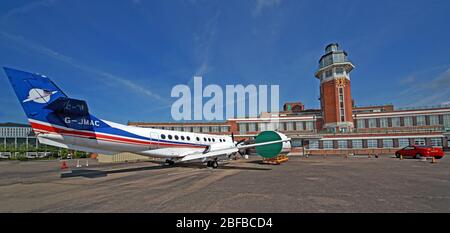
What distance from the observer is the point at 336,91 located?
5797 centimetres

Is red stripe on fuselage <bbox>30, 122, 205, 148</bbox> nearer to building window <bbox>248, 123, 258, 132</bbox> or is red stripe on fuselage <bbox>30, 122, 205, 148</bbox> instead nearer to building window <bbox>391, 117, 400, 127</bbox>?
building window <bbox>248, 123, 258, 132</bbox>

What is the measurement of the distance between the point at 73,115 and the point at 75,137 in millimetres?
1219

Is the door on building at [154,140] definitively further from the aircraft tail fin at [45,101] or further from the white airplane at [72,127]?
the aircraft tail fin at [45,101]

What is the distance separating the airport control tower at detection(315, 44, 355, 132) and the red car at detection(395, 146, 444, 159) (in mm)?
26830

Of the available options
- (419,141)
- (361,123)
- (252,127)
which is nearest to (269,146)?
(252,127)

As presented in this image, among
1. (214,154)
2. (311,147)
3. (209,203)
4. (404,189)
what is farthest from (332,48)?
(209,203)

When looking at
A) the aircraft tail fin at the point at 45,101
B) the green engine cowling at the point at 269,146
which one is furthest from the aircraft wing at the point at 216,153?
the aircraft tail fin at the point at 45,101

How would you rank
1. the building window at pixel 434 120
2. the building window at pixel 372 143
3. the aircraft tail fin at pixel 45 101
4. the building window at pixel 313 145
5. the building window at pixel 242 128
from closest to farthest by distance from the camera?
the aircraft tail fin at pixel 45 101, the building window at pixel 372 143, the building window at pixel 313 145, the building window at pixel 434 120, the building window at pixel 242 128

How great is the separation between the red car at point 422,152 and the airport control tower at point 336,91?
2683 centimetres

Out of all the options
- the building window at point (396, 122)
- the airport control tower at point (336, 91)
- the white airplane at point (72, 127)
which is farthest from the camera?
the airport control tower at point (336, 91)

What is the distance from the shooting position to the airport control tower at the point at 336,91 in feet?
188

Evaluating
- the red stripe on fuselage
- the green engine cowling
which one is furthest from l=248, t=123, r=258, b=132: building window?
the red stripe on fuselage

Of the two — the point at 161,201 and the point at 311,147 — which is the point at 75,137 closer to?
the point at 161,201
